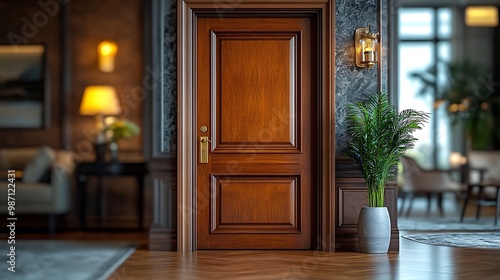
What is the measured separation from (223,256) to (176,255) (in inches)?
14.6

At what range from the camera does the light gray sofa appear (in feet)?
24.5

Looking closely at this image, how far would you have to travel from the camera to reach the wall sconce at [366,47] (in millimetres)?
5855

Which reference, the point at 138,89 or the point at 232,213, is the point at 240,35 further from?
the point at 138,89

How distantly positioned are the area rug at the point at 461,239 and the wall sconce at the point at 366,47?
66.3 inches

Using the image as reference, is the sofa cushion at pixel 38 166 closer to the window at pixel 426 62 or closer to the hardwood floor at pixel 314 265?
the hardwood floor at pixel 314 265

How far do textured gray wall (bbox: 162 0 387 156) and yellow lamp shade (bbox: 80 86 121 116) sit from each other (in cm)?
228

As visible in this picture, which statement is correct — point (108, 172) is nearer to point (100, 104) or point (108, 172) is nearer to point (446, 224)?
point (100, 104)

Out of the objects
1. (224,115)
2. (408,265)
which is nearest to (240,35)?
(224,115)

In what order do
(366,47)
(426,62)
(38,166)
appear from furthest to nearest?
(426,62)
(38,166)
(366,47)

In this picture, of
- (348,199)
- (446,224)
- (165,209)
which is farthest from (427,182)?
(165,209)

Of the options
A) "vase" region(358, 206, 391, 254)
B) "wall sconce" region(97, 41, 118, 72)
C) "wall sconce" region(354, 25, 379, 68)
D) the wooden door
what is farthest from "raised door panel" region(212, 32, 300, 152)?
"wall sconce" region(97, 41, 118, 72)

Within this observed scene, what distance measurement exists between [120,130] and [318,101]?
2.86 m

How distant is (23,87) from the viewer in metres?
8.36

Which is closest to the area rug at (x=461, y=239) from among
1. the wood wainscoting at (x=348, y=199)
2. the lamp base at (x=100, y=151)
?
the wood wainscoting at (x=348, y=199)
